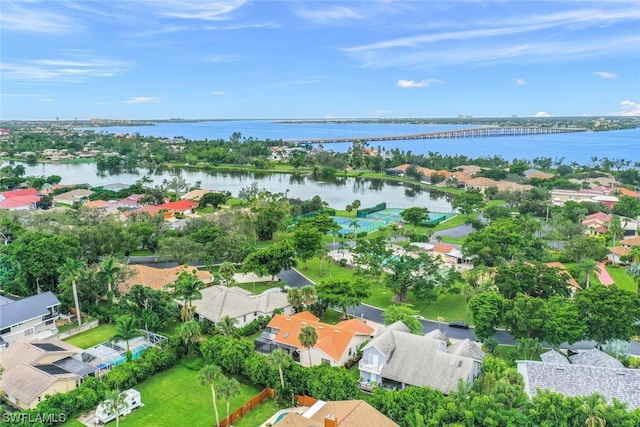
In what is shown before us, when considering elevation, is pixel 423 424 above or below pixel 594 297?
below

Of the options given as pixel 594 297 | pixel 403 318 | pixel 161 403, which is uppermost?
pixel 594 297

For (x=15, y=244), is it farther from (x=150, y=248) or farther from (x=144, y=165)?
(x=144, y=165)

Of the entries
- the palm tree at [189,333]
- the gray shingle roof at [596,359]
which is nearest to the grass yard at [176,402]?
the palm tree at [189,333]

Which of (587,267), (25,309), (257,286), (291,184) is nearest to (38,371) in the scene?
(25,309)

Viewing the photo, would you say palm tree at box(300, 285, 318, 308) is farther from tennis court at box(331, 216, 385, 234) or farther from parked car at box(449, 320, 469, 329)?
tennis court at box(331, 216, 385, 234)

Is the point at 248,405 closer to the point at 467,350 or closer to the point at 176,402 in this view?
the point at 176,402

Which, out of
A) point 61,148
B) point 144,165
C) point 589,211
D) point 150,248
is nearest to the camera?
point 150,248

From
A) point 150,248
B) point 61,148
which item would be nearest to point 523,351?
point 150,248
